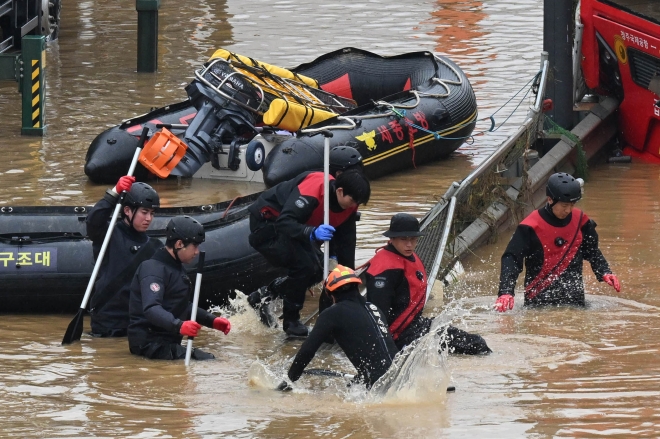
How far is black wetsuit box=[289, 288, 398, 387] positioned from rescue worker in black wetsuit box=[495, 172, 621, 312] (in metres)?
2.04

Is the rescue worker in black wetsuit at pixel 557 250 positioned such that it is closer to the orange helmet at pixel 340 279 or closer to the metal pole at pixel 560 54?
the orange helmet at pixel 340 279

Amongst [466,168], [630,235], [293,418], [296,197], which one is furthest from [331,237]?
Answer: [466,168]

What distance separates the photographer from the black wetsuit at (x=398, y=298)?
316 inches

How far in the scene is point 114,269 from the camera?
9.15m

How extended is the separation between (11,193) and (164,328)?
498cm

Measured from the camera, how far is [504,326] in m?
9.20

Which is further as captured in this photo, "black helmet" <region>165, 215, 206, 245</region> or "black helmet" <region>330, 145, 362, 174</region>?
"black helmet" <region>330, 145, 362, 174</region>

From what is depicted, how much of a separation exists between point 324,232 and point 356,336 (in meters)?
1.42

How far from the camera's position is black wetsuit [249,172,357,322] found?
8.95 m

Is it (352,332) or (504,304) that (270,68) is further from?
(352,332)

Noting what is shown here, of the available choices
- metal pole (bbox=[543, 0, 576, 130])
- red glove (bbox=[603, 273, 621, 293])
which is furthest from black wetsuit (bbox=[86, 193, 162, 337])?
metal pole (bbox=[543, 0, 576, 130])

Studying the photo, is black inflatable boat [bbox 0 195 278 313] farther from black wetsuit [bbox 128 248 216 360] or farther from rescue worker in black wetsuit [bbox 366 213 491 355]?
rescue worker in black wetsuit [bbox 366 213 491 355]

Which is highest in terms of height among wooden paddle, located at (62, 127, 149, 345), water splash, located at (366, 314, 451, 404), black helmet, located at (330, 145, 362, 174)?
black helmet, located at (330, 145, 362, 174)

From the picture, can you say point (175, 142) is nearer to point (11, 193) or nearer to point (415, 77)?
point (11, 193)
